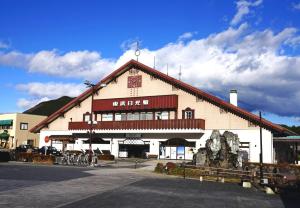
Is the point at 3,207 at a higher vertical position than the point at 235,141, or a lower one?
lower

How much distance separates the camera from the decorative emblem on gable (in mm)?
50844

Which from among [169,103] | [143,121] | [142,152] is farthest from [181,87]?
[142,152]

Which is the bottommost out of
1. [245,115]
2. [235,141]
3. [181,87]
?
[235,141]

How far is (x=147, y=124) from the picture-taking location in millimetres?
48250

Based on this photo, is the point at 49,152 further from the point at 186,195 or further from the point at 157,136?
the point at 186,195

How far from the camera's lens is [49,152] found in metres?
50.6

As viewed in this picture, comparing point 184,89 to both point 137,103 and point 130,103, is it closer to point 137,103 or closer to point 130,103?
point 137,103

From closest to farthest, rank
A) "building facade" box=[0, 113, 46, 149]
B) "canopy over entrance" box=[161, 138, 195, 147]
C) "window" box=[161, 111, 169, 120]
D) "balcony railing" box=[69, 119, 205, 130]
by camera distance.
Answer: "balcony railing" box=[69, 119, 205, 130] → "canopy over entrance" box=[161, 138, 195, 147] → "window" box=[161, 111, 169, 120] → "building facade" box=[0, 113, 46, 149]

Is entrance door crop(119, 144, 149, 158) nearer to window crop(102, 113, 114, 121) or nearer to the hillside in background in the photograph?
window crop(102, 113, 114, 121)

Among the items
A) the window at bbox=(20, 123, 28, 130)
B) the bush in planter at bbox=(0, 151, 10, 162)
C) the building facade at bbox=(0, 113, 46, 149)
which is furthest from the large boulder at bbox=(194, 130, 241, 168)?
the window at bbox=(20, 123, 28, 130)

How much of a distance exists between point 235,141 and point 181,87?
1502 centimetres

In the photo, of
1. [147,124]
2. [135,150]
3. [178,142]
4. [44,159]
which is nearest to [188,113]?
[178,142]

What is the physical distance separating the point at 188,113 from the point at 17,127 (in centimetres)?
3867

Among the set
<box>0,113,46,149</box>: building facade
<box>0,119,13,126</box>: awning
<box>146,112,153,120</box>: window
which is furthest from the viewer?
<box>0,119,13,126</box>: awning
